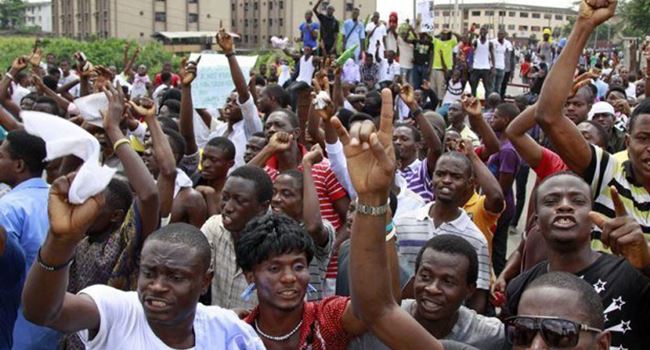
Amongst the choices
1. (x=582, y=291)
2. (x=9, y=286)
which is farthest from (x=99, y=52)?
(x=582, y=291)

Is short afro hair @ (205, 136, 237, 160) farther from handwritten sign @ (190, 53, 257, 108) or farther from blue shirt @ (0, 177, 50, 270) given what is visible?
handwritten sign @ (190, 53, 257, 108)

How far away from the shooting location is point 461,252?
3.26 meters

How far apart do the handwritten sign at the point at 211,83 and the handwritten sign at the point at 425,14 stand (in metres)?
7.62

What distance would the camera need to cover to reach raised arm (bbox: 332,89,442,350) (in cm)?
239

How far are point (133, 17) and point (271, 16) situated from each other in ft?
49.1

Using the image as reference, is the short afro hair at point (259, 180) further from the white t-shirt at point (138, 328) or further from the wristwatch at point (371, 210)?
the wristwatch at point (371, 210)

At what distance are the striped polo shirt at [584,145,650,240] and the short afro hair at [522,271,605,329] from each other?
89cm

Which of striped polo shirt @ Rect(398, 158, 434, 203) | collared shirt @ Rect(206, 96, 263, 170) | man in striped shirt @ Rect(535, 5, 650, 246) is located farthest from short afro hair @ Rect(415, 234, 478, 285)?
collared shirt @ Rect(206, 96, 263, 170)

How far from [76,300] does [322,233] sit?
62.3 inches

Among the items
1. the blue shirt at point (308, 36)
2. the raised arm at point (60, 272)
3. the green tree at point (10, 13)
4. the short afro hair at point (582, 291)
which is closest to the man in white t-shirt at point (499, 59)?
the blue shirt at point (308, 36)

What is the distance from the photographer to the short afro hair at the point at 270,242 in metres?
3.00

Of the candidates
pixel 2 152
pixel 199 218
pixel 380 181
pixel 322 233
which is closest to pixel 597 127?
pixel 322 233

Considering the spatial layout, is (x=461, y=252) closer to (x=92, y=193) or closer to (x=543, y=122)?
(x=543, y=122)

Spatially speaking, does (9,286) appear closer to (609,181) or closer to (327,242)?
(327,242)
